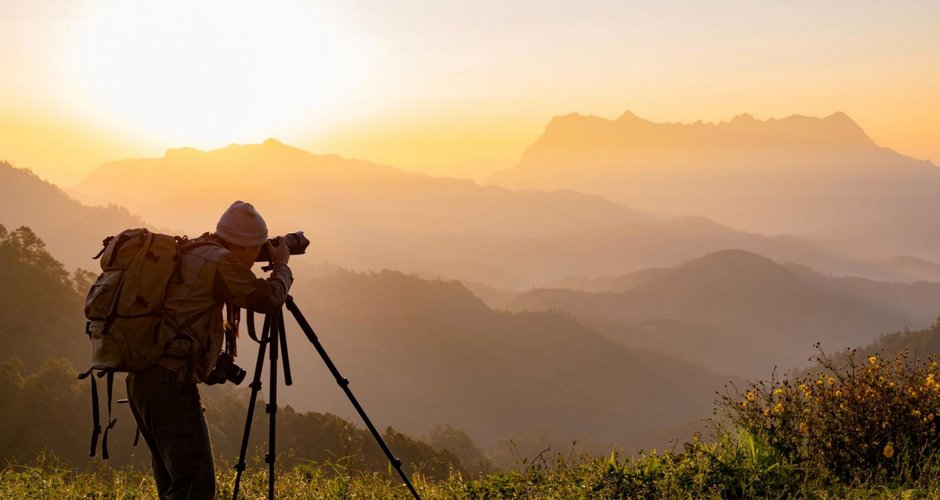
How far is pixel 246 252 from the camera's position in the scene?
4.58 meters

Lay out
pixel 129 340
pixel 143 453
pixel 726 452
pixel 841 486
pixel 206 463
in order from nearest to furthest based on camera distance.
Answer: pixel 129 340
pixel 206 463
pixel 841 486
pixel 726 452
pixel 143 453

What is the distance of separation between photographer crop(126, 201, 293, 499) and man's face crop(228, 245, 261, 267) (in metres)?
0.04

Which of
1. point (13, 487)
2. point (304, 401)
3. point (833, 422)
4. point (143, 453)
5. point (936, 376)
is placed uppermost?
point (936, 376)

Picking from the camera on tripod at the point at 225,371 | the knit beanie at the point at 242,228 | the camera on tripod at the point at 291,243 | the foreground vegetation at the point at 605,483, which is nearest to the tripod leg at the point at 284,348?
Result: the camera on tripod at the point at 225,371

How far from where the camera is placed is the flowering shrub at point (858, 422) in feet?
19.0

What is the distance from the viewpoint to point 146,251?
423 cm

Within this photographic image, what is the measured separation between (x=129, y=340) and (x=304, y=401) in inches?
7272

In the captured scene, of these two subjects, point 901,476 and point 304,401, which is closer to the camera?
point 901,476

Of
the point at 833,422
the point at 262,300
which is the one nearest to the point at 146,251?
the point at 262,300

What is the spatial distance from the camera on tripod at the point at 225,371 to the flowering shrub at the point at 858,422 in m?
4.05

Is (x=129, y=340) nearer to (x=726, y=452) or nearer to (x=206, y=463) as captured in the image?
(x=206, y=463)

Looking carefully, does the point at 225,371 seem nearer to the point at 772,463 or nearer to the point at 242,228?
the point at 242,228

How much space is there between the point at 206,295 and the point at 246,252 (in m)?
0.40

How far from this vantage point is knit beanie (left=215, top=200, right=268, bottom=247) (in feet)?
14.9
